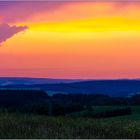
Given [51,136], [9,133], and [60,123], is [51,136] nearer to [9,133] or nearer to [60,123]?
[9,133]

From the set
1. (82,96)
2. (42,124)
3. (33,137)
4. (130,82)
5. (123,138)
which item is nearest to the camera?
(33,137)

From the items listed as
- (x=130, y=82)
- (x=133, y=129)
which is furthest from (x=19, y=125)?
(x=130, y=82)

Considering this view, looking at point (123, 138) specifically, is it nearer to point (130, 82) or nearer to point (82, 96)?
point (82, 96)

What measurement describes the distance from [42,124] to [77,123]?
1324 mm

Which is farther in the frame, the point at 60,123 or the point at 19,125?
the point at 60,123

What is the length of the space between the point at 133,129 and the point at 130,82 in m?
108

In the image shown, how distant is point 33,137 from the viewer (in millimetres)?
12102

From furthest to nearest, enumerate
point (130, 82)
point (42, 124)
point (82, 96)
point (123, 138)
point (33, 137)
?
point (130, 82) → point (82, 96) → point (42, 124) → point (123, 138) → point (33, 137)

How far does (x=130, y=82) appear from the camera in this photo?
400 ft

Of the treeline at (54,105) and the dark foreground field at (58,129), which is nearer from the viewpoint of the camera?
the dark foreground field at (58,129)

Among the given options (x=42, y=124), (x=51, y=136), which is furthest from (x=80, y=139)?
(x=42, y=124)

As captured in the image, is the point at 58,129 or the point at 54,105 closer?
the point at 58,129

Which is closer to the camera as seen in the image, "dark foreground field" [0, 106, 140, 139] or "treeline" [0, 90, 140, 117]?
"dark foreground field" [0, 106, 140, 139]

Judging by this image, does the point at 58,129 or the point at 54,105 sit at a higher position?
the point at 54,105
